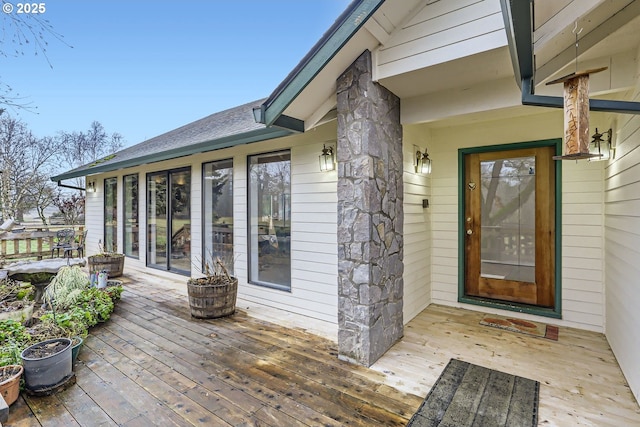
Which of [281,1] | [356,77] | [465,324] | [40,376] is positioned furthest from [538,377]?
[281,1]

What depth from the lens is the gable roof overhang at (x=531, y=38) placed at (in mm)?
1604

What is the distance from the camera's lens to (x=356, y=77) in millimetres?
2943

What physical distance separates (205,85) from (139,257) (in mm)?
16877

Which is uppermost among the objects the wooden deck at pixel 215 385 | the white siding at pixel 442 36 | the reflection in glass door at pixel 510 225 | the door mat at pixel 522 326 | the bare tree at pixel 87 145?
the bare tree at pixel 87 145

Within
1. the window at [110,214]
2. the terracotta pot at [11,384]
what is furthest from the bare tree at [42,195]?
the terracotta pot at [11,384]

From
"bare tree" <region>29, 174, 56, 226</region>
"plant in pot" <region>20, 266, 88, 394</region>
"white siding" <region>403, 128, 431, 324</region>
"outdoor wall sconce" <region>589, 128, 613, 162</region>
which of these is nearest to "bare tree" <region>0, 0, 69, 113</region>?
"plant in pot" <region>20, 266, 88, 394</region>

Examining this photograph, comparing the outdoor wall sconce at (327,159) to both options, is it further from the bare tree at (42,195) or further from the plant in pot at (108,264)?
the bare tree at (42,195)

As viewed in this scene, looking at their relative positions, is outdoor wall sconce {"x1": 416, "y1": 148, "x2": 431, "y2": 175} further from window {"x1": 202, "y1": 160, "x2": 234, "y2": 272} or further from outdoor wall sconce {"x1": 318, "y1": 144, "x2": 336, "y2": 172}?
window {"x1": 202, "y1": 160, "x2": 234, "y2": 272}

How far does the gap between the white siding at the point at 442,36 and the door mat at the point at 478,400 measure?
265 centimetres

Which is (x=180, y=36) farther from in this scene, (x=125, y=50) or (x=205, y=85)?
(x=205, y=85)

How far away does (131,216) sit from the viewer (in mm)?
7441

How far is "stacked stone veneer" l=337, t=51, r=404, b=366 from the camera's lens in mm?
2869

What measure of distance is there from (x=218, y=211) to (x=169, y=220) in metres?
1.72

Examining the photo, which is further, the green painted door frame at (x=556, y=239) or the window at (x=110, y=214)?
the window at (x=110, y=214)
